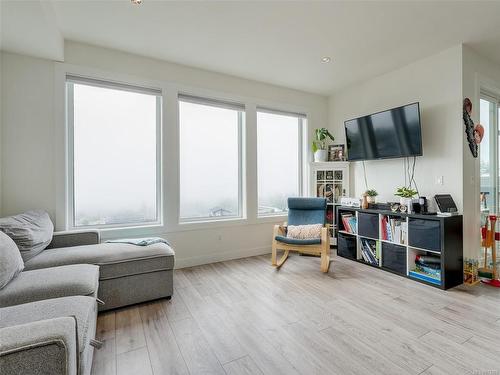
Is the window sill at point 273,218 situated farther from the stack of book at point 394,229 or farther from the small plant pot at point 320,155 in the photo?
the stack of book at point 394,229

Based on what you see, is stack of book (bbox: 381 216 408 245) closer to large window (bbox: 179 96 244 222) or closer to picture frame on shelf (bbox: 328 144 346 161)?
picture frame on shelf (bbox: 328 144 346 161)

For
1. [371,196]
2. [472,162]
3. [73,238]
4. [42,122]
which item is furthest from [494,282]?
[42,122]

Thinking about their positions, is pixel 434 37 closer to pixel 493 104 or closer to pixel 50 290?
pixel 493 104

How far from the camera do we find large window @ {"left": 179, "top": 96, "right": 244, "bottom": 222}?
11.3 feet

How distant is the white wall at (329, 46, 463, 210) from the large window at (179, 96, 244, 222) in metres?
2.02

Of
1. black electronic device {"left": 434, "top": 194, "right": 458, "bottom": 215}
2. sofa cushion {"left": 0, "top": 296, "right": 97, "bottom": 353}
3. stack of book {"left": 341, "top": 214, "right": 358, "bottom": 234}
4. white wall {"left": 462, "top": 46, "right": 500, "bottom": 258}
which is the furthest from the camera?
stack of book {"left": 341, "top": 214, "right": 358, "bottom": 234}

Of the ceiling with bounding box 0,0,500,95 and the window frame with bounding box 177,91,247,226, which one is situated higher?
the ceiling with bounding box 0,0,500,95

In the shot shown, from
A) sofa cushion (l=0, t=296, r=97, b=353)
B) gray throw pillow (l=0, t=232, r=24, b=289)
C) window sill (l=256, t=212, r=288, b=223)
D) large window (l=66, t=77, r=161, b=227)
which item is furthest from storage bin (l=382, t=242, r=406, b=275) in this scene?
gray throw pillow (l=0, t=232, r=24, b=289)

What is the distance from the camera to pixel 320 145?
4.30 metres

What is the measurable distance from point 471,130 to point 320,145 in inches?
75.8

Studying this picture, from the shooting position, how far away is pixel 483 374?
4.73 ft

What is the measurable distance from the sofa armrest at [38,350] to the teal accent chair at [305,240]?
2.52m

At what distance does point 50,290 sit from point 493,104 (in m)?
5.09

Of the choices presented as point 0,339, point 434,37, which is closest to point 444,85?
point 434,37
